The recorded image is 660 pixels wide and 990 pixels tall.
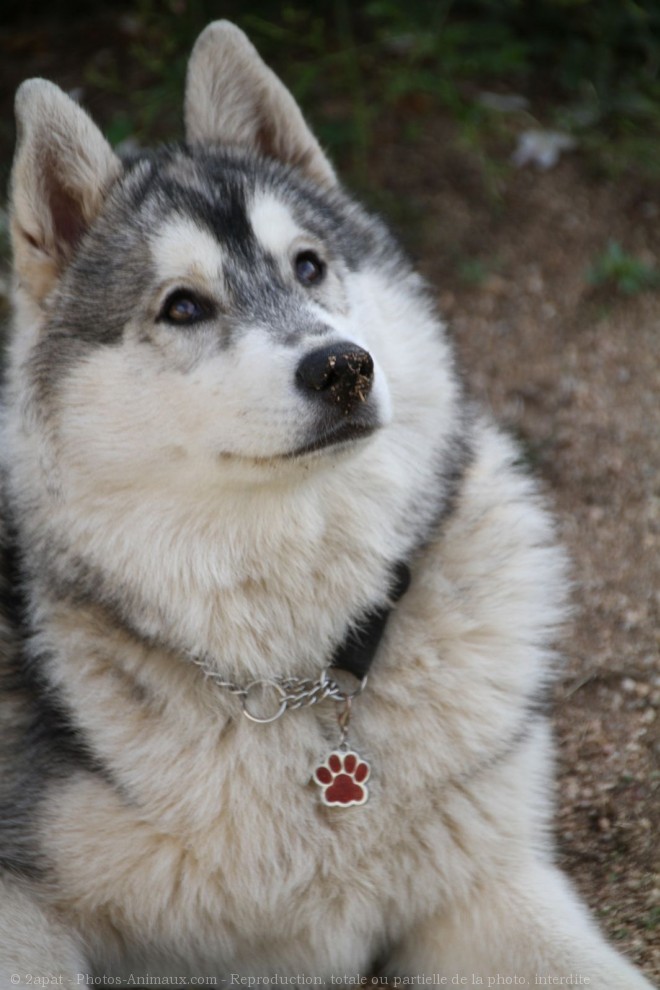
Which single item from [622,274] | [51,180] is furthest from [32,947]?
[622,274]

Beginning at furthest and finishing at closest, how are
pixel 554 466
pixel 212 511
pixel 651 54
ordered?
pixel 651 54
pixel 554 466
pixel 212 511

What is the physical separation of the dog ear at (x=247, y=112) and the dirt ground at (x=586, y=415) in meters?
1.67

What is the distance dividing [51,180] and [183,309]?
1.69 ft

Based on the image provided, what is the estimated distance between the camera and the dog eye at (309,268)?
302 centimetres

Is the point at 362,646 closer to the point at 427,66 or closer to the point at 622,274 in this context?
the point at 622,274

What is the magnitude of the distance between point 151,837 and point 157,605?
0.53 metres

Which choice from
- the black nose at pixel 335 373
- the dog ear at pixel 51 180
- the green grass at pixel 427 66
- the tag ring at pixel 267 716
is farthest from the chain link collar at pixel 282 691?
the green grass at pixel 427 66

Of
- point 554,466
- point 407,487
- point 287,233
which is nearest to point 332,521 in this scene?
point 407,487

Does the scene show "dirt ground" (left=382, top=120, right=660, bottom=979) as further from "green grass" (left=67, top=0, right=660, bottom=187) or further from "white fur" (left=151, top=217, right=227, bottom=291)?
"white fur" (left=151, top=217, right=227, bottom=291)

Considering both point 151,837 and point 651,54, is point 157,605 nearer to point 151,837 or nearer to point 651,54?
point 151,837

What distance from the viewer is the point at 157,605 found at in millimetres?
2885

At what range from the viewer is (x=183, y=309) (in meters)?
2.88

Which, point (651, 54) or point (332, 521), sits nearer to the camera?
point (332, 521)

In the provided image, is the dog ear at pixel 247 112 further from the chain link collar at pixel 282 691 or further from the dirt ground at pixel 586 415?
the dirt ground at pixel 586 415
